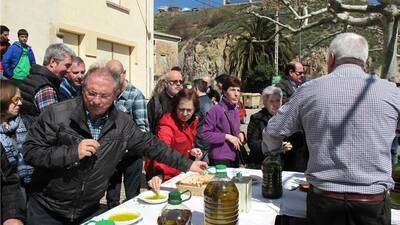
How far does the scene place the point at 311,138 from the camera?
225cm

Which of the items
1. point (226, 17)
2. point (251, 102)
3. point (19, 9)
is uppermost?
point (226, 17)

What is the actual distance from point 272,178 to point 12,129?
5.94 feet

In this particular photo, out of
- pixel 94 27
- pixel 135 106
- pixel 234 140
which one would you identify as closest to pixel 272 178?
pixel 234 140

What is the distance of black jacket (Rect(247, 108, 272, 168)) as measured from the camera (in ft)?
14.3

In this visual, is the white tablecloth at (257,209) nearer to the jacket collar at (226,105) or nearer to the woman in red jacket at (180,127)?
the woman in red jacket at (180,127)

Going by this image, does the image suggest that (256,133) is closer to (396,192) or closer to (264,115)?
(264,115)

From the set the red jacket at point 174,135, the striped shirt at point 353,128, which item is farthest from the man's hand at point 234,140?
the striped shirt at point 353,128

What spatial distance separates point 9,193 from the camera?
233 cm

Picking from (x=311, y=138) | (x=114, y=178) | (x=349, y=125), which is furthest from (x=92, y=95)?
(x=114, y=178)

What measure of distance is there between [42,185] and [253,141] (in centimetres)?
235

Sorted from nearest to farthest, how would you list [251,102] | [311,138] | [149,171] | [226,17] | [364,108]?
[364,108] → [311,138] → [149,171] → [251,102] → [226,17]

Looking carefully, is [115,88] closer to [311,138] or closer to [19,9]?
[311,138]

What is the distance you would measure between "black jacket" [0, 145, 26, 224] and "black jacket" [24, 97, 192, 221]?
159 mm

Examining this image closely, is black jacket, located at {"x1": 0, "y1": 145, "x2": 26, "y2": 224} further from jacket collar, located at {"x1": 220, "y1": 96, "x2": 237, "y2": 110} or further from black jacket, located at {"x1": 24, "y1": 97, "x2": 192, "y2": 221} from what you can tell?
jacket collar, located at {"x1": 220, "y1": 96, "x2": 237, "y2": 110}
